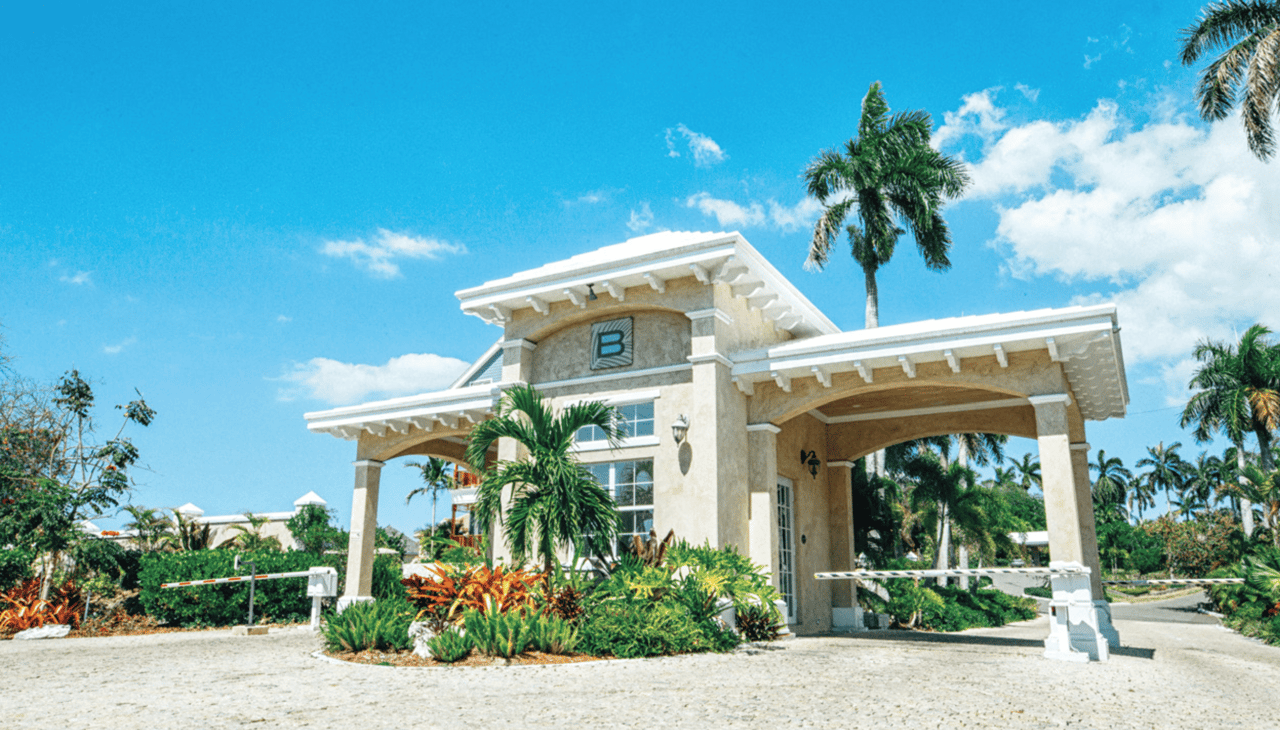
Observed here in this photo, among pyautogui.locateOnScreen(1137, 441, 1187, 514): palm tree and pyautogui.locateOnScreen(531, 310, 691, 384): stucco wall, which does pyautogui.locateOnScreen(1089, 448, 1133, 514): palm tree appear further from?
pyautogui.locateOnScreen(531, 310, 691, 384): stucco wall

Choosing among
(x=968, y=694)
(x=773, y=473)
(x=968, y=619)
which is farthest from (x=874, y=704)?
(x=968, y=619)

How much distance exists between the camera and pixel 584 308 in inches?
496

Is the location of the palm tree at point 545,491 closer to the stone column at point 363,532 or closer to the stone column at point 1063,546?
the stone column at point 1063,546

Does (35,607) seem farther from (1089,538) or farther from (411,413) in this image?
(1089,538)

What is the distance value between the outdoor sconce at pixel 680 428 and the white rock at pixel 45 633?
10368mm

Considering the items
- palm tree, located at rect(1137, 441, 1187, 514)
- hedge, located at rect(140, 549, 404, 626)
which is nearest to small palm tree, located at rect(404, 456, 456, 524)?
hedge, located at rect(140, 549, 404, 626)

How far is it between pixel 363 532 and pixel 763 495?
784 centimetres

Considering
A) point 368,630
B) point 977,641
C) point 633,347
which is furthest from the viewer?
point 633,347

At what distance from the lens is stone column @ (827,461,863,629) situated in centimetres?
1377

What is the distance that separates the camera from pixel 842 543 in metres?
14.2

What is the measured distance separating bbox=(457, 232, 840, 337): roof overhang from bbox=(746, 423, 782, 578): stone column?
7.23ft

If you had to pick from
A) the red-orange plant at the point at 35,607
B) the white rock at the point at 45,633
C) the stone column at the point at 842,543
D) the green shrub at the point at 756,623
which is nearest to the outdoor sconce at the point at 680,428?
the green shrub at the point at 756,623

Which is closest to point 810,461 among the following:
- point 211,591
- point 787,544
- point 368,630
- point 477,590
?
point 787,544

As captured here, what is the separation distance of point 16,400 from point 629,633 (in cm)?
2086
